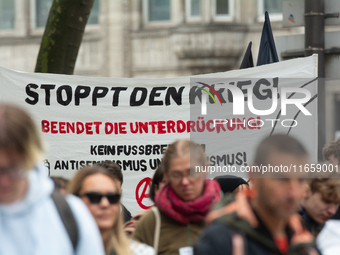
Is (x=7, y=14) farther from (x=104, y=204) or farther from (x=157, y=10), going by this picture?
(x=104, y=204)

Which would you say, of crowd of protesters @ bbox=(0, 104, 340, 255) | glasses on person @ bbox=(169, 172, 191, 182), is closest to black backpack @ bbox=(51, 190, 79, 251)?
crowd of protesters @ bbox=(0, 104, 340, 255)

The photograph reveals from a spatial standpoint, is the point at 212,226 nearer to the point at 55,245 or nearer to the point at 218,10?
the point at 55,245

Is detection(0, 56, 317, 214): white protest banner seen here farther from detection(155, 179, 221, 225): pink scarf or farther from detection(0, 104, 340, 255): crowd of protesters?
detection(0, 104, 340, 255): crowd of protesters

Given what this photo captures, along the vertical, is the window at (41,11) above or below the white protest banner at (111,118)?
above

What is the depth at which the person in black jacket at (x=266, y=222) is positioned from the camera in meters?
1.74

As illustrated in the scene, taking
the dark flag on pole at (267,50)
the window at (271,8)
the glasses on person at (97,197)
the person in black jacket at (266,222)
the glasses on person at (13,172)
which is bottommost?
the glasses on person at (97,197)

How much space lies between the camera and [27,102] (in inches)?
211

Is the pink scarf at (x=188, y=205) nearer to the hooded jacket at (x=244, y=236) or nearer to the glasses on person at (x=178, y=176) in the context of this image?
the glasses on person at (x=178, y=176)

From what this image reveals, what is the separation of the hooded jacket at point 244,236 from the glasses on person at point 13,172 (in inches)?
23.0

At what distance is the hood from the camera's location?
62.1 inches

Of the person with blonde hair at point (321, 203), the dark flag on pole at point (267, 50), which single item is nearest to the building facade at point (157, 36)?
the dark flag on pole at point (267, 50)

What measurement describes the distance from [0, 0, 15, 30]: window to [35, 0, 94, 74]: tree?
9753 millimetres

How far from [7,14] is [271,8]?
6.70m

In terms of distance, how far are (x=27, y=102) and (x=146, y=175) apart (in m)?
1.28
